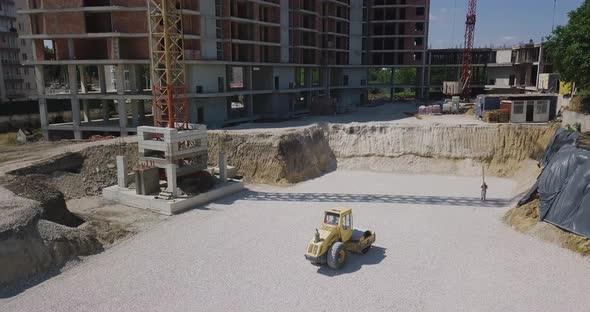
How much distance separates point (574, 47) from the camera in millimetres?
44000

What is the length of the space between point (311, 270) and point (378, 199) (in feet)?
47.4

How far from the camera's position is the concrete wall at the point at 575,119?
41.0m

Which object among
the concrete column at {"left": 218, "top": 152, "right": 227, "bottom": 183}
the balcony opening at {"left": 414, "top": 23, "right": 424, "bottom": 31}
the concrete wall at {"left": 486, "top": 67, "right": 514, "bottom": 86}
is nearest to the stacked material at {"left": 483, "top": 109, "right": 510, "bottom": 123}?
the concrete column at {"left": 218, "top": 152, "right": 227, "bottom": 183}

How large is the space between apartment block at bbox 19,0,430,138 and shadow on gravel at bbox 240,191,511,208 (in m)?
20.1

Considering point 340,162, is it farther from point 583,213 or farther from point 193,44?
point 583,213

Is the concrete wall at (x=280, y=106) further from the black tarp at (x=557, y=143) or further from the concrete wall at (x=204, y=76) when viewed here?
the black tarp at (x=557, y=143)

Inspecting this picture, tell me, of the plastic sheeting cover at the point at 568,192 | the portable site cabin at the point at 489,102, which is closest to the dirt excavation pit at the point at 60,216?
the plastic sheeting cover at the point at 568,192

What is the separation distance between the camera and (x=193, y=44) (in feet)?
166

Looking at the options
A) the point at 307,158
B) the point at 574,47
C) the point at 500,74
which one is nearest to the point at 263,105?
the point at 307,158

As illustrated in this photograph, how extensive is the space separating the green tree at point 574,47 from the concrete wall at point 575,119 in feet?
14.7

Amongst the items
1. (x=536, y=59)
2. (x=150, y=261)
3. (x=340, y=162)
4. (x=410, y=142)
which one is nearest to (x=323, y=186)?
(x=340, y=162)

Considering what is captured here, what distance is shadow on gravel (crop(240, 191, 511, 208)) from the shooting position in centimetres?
3331

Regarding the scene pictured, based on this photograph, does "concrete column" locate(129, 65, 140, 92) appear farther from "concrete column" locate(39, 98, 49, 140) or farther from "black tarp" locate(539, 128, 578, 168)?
"black tarp" locate(539, 128, 578, 168)

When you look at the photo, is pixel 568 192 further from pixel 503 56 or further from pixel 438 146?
pixel 503 56
